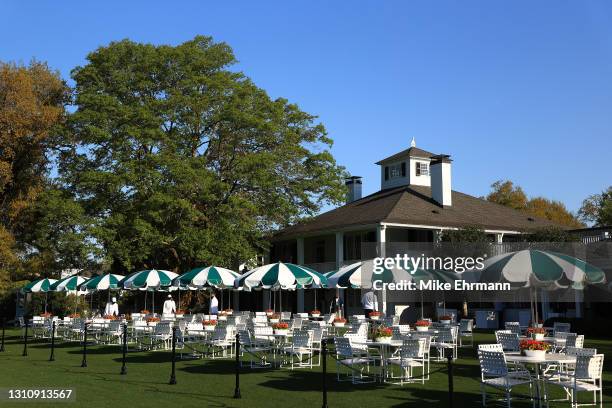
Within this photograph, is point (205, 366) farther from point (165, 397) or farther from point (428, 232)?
point (428, 232)

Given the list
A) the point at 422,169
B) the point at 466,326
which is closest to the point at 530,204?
the point at 422,169

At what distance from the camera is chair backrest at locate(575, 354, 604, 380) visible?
10777 mm

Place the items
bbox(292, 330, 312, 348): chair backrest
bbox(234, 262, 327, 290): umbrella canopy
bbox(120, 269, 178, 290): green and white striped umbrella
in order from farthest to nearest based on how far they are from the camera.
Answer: bbox(120, 269, 178, 290): green and white striped umbrella
bbox(234, 262, 327, 290): umbrella canopy
bbox(292, 330, 312, 348): chair backrest

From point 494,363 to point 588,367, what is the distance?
145cm

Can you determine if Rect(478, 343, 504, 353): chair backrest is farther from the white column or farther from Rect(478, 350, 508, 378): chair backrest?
the white column

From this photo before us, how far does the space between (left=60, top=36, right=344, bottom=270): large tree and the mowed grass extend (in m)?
17.1

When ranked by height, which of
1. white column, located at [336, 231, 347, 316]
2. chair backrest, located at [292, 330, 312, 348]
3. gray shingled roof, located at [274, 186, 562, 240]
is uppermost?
gray shingled roof, located at [274, 186, 562, 240]

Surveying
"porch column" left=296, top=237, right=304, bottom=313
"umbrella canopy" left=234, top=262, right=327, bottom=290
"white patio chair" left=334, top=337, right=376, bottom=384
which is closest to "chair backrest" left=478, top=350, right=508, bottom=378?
"white patio chair" left=334, top=337, right=376, bottom=384

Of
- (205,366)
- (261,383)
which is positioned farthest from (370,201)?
(261,383)

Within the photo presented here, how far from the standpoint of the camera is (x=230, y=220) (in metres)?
38.2

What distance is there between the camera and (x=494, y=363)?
1138cm

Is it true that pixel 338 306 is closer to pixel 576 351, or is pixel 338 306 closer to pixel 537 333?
pixel 537 333

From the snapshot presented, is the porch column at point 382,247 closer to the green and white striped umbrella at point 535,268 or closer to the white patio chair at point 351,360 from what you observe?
the green and white striped umbrella at point 535,268

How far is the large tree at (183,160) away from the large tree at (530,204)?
104 feet
